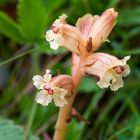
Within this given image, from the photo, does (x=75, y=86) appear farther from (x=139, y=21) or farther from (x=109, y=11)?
(x=139, y=21)

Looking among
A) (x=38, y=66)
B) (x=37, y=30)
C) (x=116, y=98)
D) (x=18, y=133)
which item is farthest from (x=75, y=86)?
(x=38, y=66)

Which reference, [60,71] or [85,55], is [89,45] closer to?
[85,55]

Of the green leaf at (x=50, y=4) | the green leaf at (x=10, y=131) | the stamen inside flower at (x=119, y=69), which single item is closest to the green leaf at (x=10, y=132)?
the green leaf at (x=10, y=131)

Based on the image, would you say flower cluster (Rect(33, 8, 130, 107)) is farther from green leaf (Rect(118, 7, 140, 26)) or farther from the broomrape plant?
green leaf (Rect(118, 7, 140, 26))

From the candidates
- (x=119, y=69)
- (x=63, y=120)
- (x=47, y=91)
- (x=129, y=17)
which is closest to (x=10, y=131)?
(x=63, y=120)

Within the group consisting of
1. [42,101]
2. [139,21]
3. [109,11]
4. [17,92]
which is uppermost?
[139,21]

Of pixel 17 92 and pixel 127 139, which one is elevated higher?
pixel 17 92

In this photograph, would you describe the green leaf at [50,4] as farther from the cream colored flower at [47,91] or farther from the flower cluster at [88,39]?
the cream colored flower at [47,91]

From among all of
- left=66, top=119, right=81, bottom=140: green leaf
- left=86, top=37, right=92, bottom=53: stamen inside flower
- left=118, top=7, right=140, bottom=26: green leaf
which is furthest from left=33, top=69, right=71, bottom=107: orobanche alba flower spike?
left=118, top=7, right=140, bottom=26: green leaf
